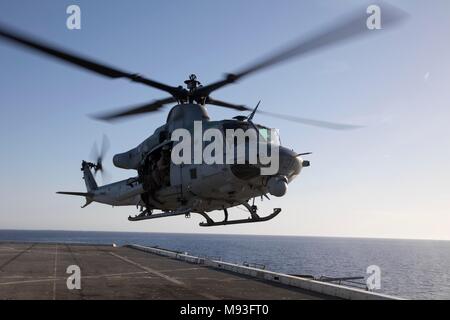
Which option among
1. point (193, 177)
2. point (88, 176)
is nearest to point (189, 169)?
point (193, 177)

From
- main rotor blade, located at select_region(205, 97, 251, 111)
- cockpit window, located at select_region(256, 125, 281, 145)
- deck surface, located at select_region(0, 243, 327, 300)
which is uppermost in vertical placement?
main rotor blade, located at select_region(205, 97, 251, 111)

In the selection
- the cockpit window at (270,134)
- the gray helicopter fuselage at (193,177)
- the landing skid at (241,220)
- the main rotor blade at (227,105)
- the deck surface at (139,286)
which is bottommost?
the deck surface at (139,286)

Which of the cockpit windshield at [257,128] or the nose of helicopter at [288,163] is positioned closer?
the nose of helicopter at [288,163]

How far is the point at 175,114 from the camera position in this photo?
59.3 feet

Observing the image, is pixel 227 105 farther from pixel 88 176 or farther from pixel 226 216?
pixel 88 176

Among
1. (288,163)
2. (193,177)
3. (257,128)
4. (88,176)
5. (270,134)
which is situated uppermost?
(257,128)

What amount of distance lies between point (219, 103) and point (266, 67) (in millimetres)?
6410

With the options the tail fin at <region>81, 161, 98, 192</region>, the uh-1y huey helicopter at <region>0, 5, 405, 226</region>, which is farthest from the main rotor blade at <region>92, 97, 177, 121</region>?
the tail fin at <region>81, 161, 98, 192</region>

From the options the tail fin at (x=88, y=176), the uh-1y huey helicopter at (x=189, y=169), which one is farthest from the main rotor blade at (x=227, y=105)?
the tail fin at (x=88, y=176)

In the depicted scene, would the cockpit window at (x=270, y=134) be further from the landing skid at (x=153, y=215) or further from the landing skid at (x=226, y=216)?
the landing skid at (x=153, y=215)

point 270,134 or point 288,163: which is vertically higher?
point 270,134

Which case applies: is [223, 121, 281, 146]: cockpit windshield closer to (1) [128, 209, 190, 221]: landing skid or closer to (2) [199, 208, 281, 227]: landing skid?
(2) [199, 208, 281, 227]: landing skid
